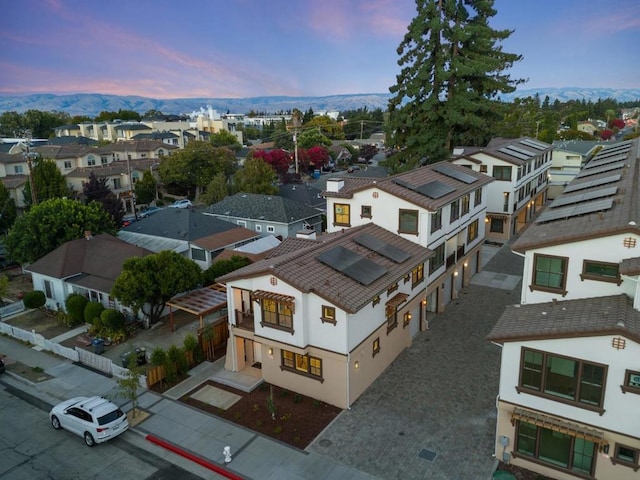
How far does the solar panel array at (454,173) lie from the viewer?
33.9m

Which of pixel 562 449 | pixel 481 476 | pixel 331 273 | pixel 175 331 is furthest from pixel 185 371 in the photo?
pixel 562 449

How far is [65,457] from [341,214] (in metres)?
20.0

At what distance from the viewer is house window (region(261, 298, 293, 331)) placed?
68.2 feet

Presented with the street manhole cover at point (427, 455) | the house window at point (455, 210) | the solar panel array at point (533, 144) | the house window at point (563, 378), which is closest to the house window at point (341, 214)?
the house window at point (455, 210)

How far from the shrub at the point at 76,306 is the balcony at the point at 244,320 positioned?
13.6 meters

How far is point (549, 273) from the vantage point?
18.0 m

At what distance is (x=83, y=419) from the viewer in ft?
62.9

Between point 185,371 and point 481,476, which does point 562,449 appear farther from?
point 185,371

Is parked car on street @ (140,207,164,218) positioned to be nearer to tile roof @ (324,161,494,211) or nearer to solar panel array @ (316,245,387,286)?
tile roof @ (324,161,494,211)

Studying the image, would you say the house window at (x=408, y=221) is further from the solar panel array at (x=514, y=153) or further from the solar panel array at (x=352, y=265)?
the solar panel array at (x=514, y=153)

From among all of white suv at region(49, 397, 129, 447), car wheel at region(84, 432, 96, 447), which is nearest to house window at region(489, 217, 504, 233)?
white suv at region(49, 397, 129, 447)

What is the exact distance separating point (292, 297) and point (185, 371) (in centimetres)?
851

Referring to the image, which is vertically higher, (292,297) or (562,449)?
(292,297)

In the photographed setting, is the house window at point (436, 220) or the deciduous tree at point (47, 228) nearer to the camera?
the house window at point (436, 220)
